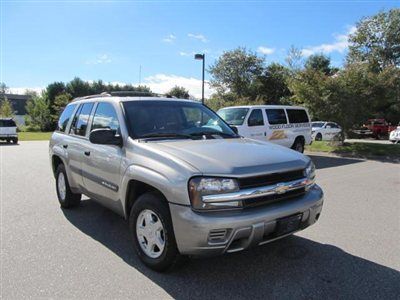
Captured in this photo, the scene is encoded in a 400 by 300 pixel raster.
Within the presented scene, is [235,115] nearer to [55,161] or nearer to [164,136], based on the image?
[55,161]

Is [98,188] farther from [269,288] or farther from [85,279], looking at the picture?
[269,288]

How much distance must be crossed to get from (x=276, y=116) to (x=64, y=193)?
9.54 metres

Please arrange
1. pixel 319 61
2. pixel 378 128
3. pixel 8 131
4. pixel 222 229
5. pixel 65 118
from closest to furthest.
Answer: pixel 222 229
pixel 65 118
pixel 8 131
pixel 378 128
pixel 319 61

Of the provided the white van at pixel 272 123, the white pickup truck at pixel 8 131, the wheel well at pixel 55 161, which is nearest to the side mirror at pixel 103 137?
the wheel well at pixel 55 161

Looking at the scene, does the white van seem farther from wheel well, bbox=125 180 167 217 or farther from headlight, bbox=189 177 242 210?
headlight, bbox=189 177 242 210

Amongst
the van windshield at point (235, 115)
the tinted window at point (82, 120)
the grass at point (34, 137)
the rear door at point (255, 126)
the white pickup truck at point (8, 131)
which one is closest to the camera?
the tinted window at point (82, 120)

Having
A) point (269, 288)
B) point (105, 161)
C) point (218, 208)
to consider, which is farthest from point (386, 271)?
point (105, 161)

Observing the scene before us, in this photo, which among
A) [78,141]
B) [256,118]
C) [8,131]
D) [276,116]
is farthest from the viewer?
[8,131]

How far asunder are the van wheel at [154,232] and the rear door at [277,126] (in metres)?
10.2

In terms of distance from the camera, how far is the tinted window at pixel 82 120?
569cm

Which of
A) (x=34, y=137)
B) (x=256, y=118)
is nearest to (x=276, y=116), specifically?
(x=256, y=118)

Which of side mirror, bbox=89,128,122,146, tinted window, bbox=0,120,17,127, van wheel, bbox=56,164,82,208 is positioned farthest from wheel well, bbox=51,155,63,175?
tinted window, bbox=0,120,17,127

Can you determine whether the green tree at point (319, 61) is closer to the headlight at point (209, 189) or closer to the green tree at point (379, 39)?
the green tree at point (379, 39)

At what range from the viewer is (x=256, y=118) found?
13383 millimetres
